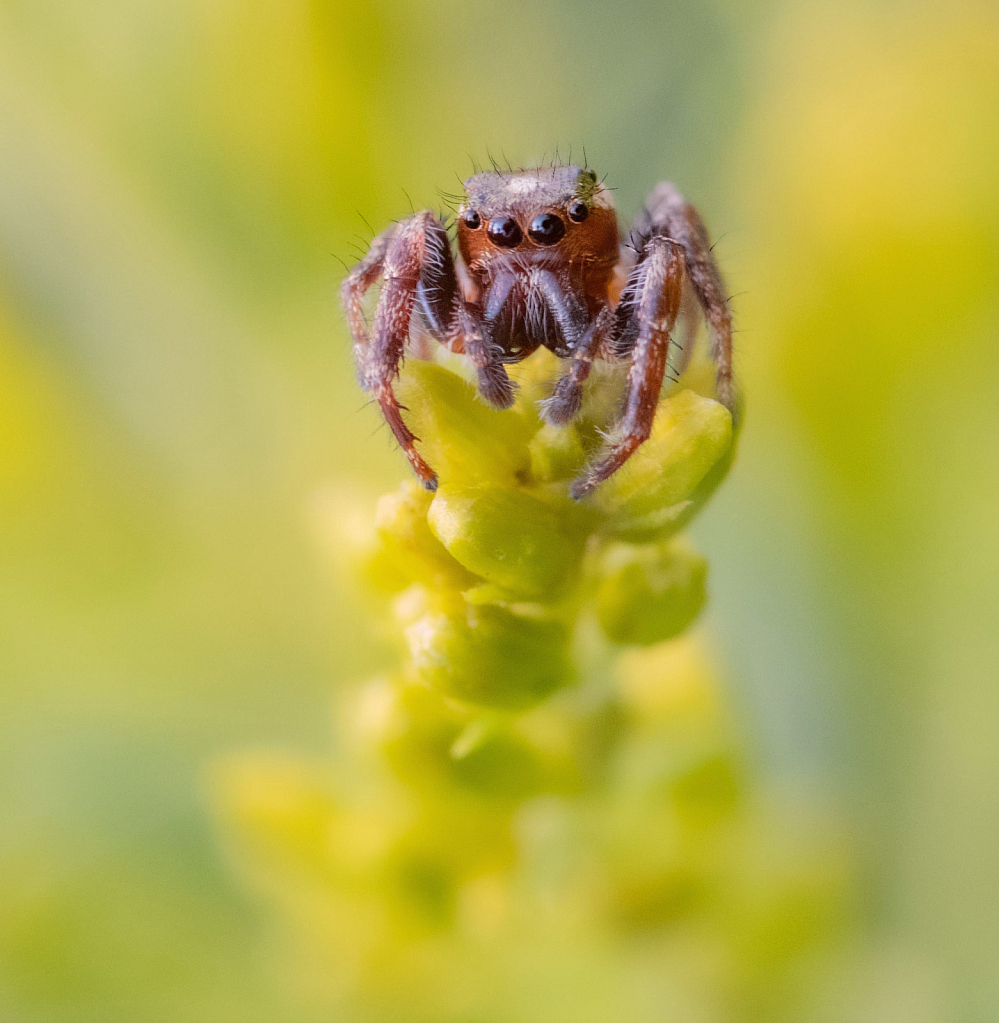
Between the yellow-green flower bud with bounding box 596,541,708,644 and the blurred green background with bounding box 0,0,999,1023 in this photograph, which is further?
the blurred green background with bounding box 0,0,999,1023

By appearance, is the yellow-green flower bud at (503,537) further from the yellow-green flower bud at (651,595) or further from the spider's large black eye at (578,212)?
the spider's large black eye at (578,212)

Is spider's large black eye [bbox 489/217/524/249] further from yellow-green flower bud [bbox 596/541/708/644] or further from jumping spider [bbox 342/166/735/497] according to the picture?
yellow-green flower bud [bbox 596/541/708/644]

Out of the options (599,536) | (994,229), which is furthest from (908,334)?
(599,536)

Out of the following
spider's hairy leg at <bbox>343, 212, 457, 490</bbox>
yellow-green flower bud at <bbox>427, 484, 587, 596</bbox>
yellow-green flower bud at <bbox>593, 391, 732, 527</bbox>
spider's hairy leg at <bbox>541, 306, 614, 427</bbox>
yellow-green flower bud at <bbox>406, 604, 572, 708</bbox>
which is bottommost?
yellow-green flower bud at <bbox>406, 604, 572, 708</bbox>

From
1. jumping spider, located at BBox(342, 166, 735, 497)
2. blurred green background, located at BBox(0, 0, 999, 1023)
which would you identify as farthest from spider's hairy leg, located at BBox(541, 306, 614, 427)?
blurred green background, located at BBox(0, 0, 999, 1023)

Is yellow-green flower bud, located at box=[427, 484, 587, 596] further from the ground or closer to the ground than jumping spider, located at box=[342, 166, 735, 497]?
closer to the ground

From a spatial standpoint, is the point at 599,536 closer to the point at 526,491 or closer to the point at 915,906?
the point at 526,491

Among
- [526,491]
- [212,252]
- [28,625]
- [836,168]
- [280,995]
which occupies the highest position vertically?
[212,252]

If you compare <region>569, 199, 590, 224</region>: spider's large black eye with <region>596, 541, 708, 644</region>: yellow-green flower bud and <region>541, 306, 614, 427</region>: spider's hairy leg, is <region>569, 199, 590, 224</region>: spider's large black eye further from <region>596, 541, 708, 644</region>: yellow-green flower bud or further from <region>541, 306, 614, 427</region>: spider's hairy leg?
<region>596, 541, 708, 644</region>: yellow-green flower bud
